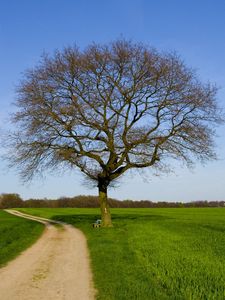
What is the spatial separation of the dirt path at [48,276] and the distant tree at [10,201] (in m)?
155

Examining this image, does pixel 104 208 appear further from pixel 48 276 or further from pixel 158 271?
pixel 48 276

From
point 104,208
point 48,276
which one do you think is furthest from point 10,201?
point 48,276

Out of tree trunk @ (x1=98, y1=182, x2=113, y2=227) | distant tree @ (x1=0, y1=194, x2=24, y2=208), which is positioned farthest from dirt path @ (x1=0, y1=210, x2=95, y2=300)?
distant tree @ (x1=0, y1=194, x2=24, y2=208)

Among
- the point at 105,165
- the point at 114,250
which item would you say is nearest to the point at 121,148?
the point at 105,165

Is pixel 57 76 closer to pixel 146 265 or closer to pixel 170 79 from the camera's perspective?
pixel 170 79

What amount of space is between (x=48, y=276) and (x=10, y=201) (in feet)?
542

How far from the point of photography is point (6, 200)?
170750 mm

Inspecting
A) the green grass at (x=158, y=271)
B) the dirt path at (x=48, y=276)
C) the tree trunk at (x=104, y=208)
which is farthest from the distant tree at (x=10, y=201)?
the dirt path at (x=48, y=276)

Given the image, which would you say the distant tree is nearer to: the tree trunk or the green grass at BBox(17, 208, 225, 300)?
the tree trunk

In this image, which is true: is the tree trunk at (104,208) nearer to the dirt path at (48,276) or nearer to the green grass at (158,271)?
the green grass at (158,271)

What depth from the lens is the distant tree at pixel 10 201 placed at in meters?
168

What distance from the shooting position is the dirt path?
10.1 metres

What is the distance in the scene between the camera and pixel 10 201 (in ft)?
563

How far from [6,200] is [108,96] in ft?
482
